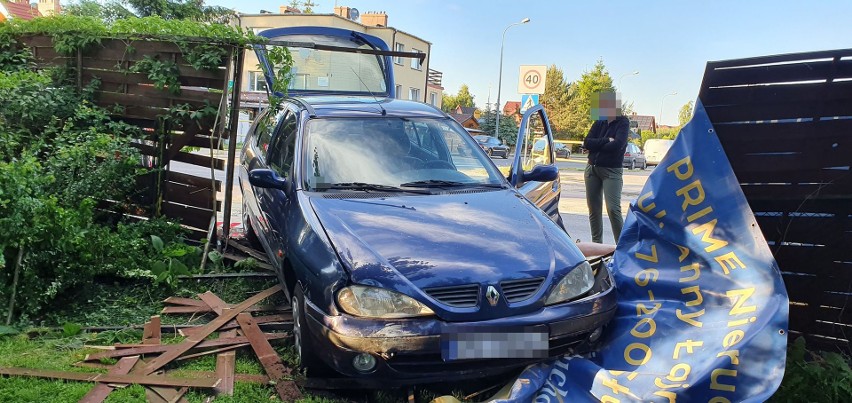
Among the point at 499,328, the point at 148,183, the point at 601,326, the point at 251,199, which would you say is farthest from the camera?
the point at 148,183

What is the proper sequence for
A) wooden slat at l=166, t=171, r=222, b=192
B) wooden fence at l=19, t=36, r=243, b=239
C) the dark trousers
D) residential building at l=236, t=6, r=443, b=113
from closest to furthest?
wooden fence at l=19, t=36, r=243, b=239, wooden slat at l=166, t=171, r=222, b=192, the dark trousers, residential building at l=236, t=6, r=443, b=113

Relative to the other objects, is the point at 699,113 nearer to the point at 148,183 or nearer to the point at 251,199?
the point at 251,199

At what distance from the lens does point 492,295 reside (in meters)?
3.11

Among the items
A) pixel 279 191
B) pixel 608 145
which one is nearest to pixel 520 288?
pixel 279 191

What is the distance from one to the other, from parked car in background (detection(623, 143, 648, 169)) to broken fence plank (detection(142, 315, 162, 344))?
35821 millimetres

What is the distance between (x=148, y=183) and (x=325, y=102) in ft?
7.49

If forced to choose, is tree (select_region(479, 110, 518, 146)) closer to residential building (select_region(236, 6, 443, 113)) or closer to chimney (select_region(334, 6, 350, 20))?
residential building (select_region(236, 6, 443, 113))

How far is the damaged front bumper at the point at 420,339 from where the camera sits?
3.00 metres

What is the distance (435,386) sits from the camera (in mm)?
3504

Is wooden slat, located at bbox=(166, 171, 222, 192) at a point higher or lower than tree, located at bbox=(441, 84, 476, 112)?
lower

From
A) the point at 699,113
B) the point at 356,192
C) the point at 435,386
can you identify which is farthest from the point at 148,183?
the point at 699,113

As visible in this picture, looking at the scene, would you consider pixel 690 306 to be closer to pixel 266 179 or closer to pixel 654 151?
pixel 266 179

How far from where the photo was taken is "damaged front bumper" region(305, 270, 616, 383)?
3004 mm

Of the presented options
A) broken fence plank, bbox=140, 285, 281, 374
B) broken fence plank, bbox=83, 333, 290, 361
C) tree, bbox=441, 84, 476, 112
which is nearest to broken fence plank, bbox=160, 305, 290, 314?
broken fence plank, bbox=140, 285, 281, 374
